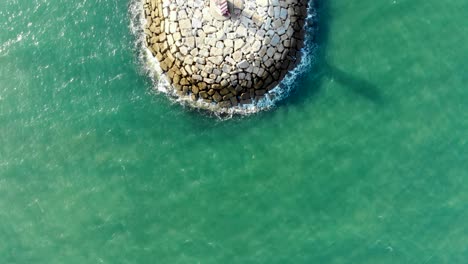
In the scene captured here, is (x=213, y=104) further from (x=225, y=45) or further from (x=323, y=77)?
(x=323, y=77)

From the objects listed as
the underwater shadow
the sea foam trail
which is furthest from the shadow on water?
the sea foam trail

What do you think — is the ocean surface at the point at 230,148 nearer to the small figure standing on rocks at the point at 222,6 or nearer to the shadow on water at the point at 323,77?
the shadow on water at the point at 323,77

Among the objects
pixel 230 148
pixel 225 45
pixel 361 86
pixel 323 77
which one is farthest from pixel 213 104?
pixel 361 86

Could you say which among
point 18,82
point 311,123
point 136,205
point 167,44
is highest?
point 167,44

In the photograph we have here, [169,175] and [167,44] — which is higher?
[167,44]

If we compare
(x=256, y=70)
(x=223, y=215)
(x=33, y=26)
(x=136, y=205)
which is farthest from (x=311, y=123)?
(x=33, y=26)

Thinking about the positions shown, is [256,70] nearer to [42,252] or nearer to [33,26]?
[33,26]

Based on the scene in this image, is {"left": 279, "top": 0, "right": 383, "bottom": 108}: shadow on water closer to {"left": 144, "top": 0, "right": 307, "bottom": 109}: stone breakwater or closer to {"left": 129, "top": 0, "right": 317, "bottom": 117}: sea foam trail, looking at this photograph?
{"left": 129, "top": 0, "right": 317, "bottom": 117}: sea foam trail
